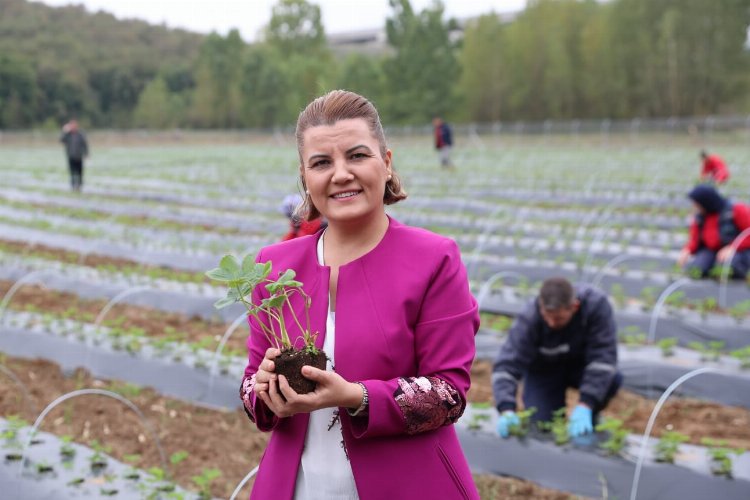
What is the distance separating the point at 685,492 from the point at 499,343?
7.93 feet

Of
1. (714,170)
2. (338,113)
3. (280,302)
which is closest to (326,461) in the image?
(280,302)

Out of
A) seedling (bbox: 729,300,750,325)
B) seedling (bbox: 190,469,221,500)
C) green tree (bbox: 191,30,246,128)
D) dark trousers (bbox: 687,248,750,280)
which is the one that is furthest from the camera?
green tree (bbox: 191,30,246,128)

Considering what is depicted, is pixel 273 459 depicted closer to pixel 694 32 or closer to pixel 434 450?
pixel 434 450

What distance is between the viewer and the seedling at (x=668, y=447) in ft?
11.7

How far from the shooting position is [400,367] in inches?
58.3

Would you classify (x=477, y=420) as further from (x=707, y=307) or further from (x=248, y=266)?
(x=707, y=307)

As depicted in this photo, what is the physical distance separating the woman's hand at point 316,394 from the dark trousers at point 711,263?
246 inches

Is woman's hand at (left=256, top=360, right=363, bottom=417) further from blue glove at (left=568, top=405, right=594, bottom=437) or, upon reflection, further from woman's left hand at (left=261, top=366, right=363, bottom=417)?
blue glove at (left=568, top=405, right=594, bottom=437)

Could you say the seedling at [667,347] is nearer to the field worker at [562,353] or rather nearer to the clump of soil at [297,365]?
the field worker at [562,353]

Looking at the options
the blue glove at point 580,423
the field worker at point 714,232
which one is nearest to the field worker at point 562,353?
the blue glove at point 580,423

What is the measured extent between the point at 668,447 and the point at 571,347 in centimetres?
68

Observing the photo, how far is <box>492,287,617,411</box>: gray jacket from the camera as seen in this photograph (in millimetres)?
3834

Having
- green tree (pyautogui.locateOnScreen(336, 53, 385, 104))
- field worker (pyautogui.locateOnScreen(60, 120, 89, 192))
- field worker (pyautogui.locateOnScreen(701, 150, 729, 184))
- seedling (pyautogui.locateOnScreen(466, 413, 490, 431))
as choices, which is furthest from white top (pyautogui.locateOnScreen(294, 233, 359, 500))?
green tree (pyautogui.locateOnScreen(336, 53, 385, 104))

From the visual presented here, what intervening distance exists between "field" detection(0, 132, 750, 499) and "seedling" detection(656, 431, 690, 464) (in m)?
0.03
